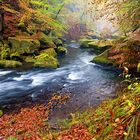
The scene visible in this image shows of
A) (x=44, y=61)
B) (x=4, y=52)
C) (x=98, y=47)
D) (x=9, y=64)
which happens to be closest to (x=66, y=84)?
(x=44, y=61)

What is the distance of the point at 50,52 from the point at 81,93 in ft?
27.3

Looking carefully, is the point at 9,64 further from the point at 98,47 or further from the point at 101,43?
the point at 98,47

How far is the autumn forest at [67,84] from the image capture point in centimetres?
517

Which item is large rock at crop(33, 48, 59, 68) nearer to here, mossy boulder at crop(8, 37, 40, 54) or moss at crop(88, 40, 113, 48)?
mossy boulder at crop(8, 37, 40, 54)

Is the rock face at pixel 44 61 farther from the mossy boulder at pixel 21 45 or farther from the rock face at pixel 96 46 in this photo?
the rock face at pixel 96 46

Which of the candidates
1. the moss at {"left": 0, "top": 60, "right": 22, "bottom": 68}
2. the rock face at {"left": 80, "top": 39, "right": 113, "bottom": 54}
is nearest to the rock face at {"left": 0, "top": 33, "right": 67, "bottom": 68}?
the moss at {"left": 0, "top": 60, "right": 22, "bottom": 68}

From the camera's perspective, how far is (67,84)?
1133cm

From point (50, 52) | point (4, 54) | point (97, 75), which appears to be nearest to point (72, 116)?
point (97, 75)

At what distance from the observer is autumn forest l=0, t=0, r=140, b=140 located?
17.0 ft

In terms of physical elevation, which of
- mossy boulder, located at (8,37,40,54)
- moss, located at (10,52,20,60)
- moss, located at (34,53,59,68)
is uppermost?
mossy boulder, located at (8,37,40,54)

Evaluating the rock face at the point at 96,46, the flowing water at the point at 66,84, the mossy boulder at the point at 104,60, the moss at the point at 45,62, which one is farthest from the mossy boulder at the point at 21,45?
the rock face at the point at 96,46

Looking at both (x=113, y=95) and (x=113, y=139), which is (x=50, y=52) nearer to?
(x=113, y=95)

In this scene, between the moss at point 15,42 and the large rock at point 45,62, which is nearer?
the large rock at point 45,62

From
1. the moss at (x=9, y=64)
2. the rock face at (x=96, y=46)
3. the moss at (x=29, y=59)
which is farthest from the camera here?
the rock face at (x=96, y=46)
